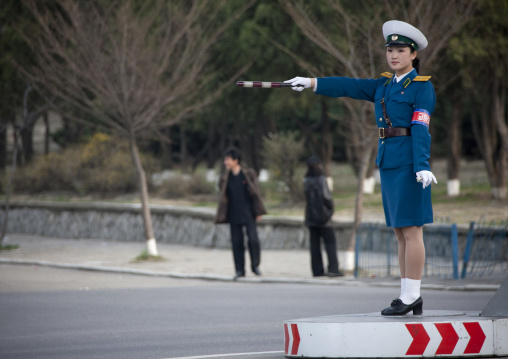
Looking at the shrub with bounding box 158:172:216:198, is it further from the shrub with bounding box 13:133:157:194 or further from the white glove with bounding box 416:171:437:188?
the white glove with bounding box 416:171:437:188

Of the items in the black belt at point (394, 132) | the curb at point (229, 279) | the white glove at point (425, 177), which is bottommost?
the curb at point (229, 279)

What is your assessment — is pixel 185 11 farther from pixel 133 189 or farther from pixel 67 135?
pixel 67 135

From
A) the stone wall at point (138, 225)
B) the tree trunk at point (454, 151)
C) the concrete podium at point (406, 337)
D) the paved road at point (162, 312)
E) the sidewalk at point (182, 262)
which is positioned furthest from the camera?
the tree trunk at point (454, 151)

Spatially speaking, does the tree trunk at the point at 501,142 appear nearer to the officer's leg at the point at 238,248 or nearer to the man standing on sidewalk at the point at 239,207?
the man standing on sidewalk at the point at 239,207

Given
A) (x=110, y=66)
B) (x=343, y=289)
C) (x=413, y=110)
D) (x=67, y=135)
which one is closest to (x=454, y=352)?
(x=413, y=110)

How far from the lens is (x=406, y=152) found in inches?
248

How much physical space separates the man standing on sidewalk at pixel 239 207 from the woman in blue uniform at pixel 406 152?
24.8 ft

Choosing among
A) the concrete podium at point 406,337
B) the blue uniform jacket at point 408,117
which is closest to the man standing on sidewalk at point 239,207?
the blue uniform jacket at point 408,117

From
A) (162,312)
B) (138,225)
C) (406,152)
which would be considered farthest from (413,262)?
(138,225)

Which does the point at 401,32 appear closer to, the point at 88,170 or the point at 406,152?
the point at 406,152

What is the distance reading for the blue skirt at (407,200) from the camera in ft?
20.6

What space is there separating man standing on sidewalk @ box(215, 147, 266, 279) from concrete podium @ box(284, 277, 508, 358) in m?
8.04

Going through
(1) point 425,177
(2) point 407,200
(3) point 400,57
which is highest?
(3) point 400,57

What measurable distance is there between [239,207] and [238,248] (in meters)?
0.64
